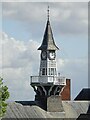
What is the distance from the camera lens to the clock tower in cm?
8331

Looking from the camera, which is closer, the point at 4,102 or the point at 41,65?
the point at 4,102

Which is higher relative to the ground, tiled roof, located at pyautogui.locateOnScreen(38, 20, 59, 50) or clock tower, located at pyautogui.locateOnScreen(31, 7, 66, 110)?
tiled roof, located at pyautogui.locateOnScreen(38, 20, 59, 50)

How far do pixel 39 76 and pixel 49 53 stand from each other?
3.03 meters

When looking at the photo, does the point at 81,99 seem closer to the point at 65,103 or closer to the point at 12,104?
the point at 65,103

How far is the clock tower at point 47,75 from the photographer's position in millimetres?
83312

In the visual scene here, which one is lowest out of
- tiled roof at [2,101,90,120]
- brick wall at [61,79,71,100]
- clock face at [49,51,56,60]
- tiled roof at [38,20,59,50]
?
tiled roof at [2,101,90,120]

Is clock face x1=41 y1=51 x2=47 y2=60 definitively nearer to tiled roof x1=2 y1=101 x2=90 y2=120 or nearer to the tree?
tiled roof x1=2 y1=101 x2=90 y2=120

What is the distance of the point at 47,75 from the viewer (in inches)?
3280

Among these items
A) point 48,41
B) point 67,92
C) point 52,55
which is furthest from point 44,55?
point 67,92

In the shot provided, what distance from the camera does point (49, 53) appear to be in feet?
276

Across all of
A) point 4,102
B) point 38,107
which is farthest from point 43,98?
→ point 4,102

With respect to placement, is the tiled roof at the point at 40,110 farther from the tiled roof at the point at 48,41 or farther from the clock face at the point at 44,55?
the tiled roof at the point at 48,41

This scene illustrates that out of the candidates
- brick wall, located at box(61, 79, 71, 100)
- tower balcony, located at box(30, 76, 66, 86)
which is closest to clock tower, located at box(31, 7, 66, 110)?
tower balcony, located at box(30, 76, 66, 86)

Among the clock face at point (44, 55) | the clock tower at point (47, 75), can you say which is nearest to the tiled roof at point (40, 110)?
the clock tower at point (47, 75)
